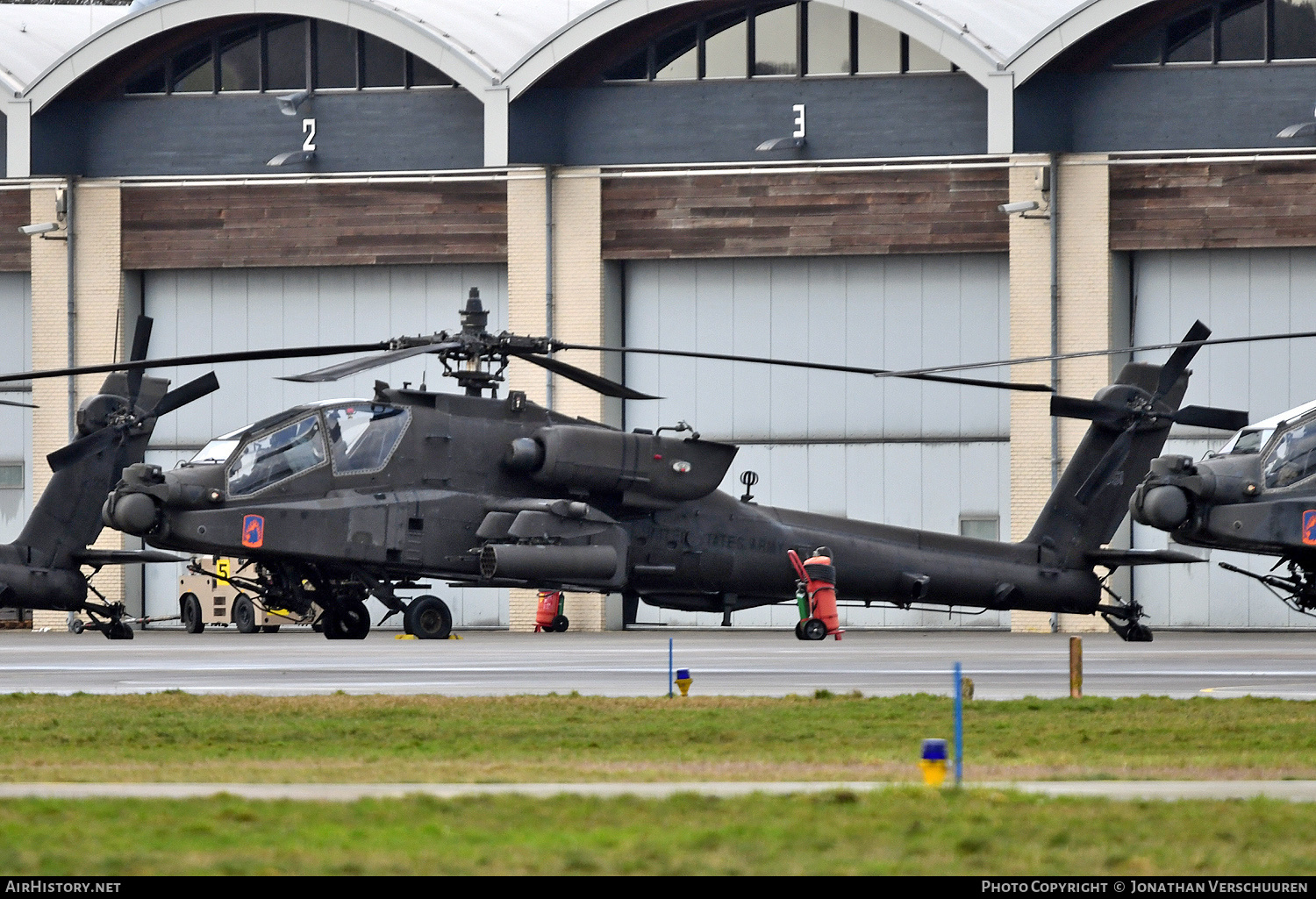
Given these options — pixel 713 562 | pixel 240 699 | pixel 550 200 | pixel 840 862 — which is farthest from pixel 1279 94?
pixel 840 862

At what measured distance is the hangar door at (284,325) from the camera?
45656mm

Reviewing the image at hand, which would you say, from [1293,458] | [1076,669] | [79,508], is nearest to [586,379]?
[1076,669]

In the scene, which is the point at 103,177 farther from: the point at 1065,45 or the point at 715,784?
the point at 715,784

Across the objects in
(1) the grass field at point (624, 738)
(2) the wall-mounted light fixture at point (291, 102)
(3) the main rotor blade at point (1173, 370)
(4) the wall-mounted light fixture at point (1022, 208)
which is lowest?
(1) the grass field at point (624, 738)

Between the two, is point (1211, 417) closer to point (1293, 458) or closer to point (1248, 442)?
point (1248, 442)

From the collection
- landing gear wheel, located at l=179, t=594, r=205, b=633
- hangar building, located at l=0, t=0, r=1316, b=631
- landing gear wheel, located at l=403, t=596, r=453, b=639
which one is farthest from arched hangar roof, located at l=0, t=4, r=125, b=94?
landing gear wheel, located at l=403, t=596, r=453, b=639

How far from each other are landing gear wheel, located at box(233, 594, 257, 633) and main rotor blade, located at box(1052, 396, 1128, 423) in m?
21.1

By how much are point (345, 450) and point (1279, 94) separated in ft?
77.6

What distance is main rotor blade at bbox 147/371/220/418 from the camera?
29.2 meters

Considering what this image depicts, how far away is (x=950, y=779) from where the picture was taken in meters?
14.1

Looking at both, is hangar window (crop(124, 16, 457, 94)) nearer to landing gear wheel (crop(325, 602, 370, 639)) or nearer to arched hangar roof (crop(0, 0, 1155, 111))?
arched hangar roof (crop(0, 0, 1155, 111))

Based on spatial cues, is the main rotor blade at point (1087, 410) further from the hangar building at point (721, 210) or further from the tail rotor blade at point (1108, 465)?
the hangar building at point (721, 210)

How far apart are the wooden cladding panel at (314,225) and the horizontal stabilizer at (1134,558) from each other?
19.2 meters

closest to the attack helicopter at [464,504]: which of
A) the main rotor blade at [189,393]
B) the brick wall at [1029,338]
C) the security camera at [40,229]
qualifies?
the main rotor blade at [189,393]
